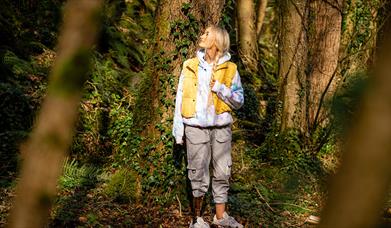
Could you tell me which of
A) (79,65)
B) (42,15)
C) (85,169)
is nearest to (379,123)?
(79,65)

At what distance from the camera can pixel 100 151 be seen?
8.52 metres

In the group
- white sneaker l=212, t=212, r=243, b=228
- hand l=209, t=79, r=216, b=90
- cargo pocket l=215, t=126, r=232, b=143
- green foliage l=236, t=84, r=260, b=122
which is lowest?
white sneaker l=212, t=212, r=243, b=228

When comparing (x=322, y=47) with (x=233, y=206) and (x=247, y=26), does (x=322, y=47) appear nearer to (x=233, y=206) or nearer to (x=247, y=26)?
(x=247, y=26)

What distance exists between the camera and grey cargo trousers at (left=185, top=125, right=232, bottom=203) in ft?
20.0

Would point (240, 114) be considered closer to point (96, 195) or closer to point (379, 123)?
point (96, 195)

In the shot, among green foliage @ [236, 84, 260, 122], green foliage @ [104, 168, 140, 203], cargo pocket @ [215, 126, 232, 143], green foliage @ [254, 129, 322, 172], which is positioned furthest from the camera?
green foliage @ [236, 84, 260, 122]

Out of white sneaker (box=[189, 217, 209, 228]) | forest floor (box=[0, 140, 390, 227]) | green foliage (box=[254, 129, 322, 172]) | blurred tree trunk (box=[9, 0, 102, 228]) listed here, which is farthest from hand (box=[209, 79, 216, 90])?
blurred tree trunk (box=[9, 0, 102, 228])

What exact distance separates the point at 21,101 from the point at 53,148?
6.88 meters

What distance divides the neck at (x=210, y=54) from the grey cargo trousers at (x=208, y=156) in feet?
2.26

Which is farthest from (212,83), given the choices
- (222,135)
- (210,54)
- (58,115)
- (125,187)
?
(58,115)

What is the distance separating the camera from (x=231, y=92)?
606 centimetres

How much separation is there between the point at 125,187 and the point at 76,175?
3.24 feet

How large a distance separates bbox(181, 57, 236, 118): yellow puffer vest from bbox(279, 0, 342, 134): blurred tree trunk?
3.42 meters

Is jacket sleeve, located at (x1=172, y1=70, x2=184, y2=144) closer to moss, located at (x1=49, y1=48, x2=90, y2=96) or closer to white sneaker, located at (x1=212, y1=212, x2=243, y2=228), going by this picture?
white sneaker, located at (x1=212, y1=212, x2=243, y2=228)
